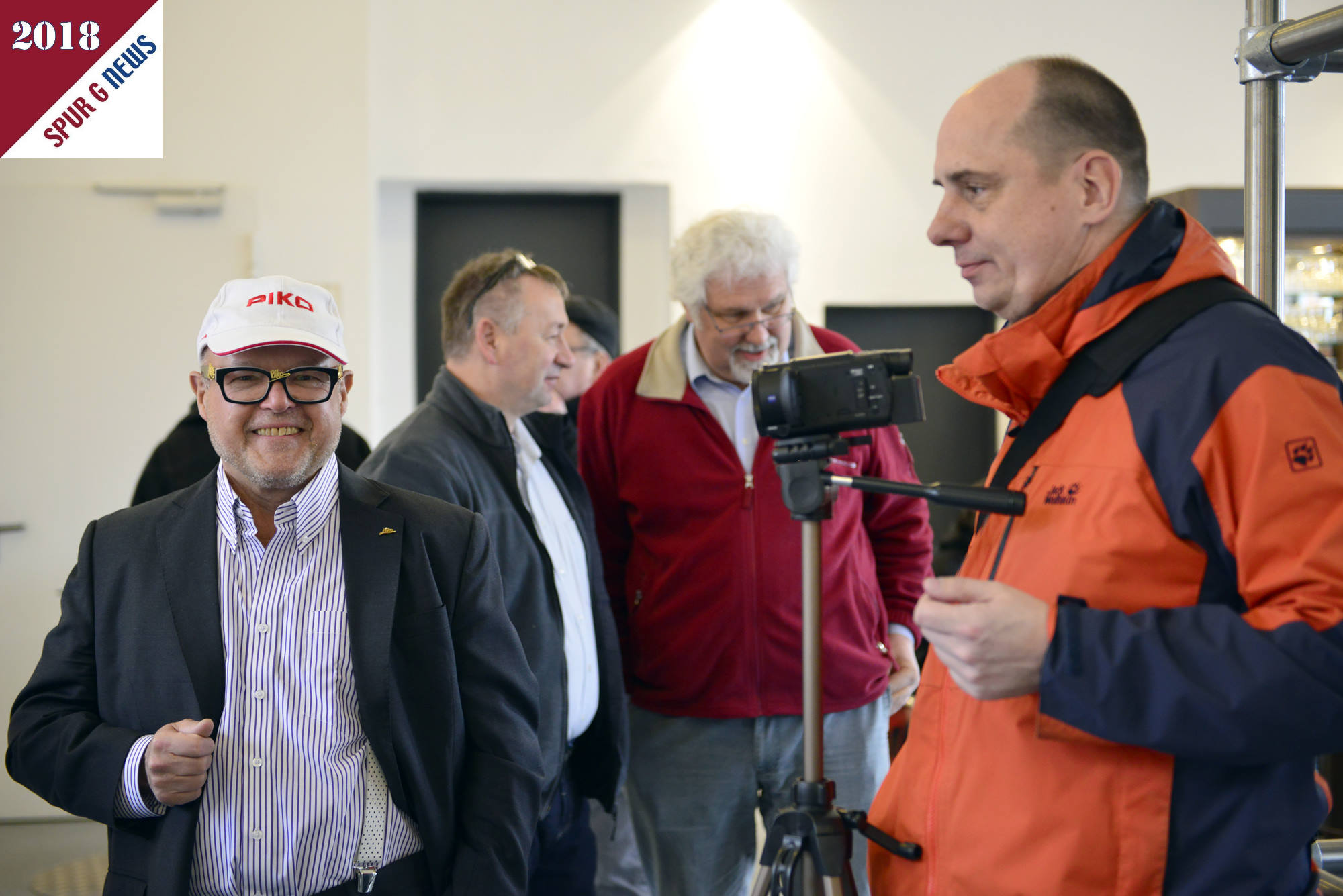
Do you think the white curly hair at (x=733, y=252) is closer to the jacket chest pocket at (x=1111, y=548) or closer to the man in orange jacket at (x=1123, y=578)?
the man in orange jacket at (x=1123, y=578)

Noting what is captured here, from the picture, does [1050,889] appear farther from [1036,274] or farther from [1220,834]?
[1036,274]

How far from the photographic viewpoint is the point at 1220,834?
0.94 metres

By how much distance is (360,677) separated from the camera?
1.42 m

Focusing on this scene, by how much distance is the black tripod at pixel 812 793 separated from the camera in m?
1.11

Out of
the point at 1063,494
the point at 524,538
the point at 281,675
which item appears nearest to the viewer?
the point at 1063,494

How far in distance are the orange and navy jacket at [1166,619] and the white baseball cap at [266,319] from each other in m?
0.97

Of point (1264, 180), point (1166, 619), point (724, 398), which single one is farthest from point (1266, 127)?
point (724, 398)

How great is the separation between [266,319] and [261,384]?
0.09 meters

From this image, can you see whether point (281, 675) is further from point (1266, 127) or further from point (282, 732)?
point (1266, 127)

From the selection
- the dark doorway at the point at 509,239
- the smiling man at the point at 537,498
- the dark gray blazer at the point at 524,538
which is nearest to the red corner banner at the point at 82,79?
the dark doorway at the point at 509,239

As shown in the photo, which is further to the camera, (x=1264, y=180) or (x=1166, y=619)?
(x=1264, y=180)

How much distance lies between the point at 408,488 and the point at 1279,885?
140cm

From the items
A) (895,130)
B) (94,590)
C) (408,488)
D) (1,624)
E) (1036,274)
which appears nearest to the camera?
(1036,274)

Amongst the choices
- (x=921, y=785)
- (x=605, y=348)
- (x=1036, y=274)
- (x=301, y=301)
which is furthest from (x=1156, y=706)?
(x=605, y=348)
